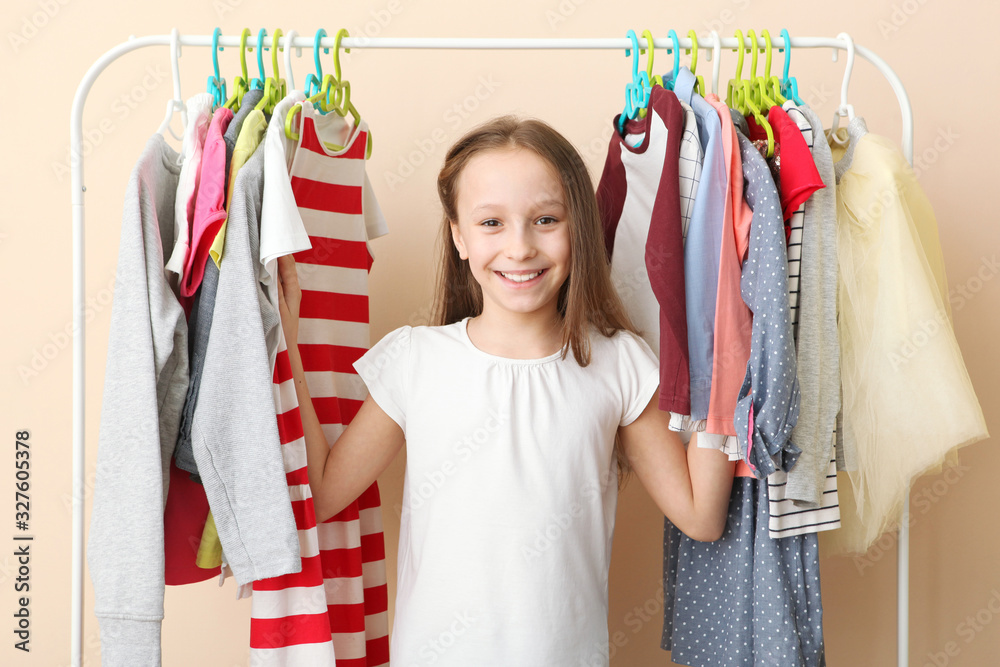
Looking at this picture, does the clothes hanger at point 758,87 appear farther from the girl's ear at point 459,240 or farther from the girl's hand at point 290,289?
the girl's hand at point 290,289

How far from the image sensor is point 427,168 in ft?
5.47

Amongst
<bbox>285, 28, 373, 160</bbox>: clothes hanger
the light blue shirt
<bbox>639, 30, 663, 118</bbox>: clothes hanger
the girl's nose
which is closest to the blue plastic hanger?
<bbox>285, 28, 373, 160</bbox>: clothes hanger

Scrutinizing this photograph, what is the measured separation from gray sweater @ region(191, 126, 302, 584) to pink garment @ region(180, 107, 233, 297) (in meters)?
0.03

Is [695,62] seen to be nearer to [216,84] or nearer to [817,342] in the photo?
[817,342]

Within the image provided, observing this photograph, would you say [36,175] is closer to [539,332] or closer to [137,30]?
[137,30]

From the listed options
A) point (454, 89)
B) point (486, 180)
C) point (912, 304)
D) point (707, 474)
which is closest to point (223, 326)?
point (486, 180)

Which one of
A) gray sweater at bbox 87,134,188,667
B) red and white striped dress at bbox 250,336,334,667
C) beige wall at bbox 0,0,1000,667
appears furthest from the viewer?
beige wall at bbox 0,0,1000,667

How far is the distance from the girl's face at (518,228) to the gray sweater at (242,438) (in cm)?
35

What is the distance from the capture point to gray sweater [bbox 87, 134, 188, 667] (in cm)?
100

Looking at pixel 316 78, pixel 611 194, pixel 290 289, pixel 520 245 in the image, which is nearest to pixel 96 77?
pixel 316 78

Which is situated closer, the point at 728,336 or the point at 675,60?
the point at 728,336

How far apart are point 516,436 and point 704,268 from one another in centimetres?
38

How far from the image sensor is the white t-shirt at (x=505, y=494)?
1.15 m

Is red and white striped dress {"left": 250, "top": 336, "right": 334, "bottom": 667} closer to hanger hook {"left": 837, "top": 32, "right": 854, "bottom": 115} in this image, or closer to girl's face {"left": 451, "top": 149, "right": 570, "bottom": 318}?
girl's face {"left": 451, "top": 149, "right": 570, "bottom": 318}
